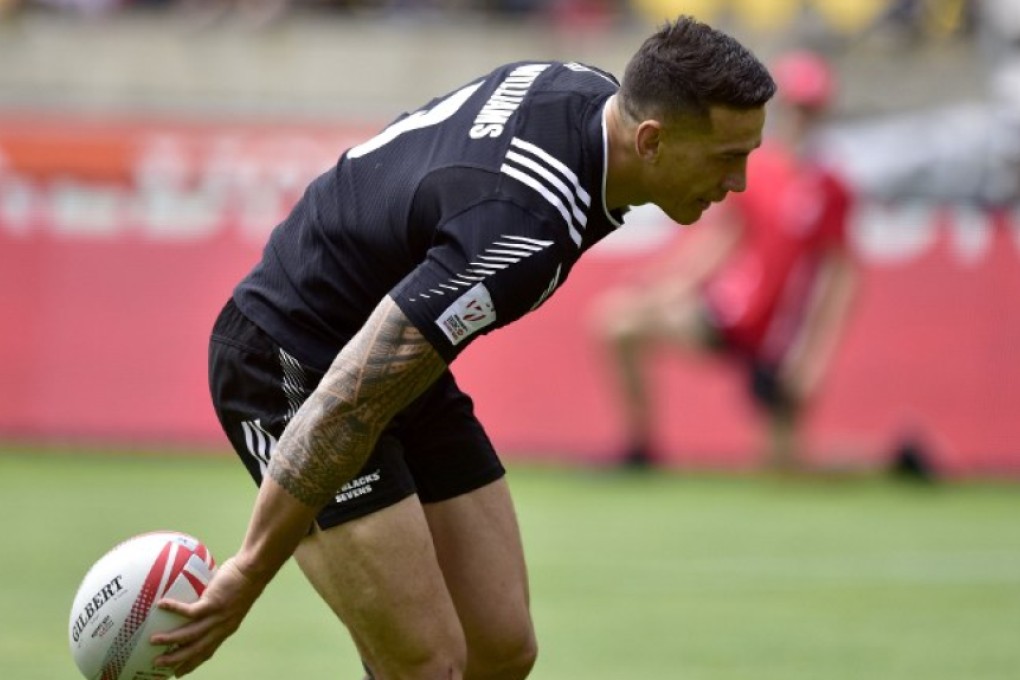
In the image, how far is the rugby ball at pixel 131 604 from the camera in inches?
202

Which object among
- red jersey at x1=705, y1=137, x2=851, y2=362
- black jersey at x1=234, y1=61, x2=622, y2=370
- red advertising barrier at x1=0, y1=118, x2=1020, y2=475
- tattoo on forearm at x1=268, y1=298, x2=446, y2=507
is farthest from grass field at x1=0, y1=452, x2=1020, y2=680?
tattoo on forearm at x1=268, y1=298, x2=446, y2=507

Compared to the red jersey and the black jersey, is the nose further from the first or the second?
the red jersey

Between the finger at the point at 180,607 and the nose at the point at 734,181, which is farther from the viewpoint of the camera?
the nose at the point at 734,181

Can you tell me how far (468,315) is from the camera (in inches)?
187

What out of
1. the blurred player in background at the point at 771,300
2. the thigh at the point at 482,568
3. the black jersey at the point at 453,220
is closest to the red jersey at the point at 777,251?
the blurred player in background at the point at 771,300

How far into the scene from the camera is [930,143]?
50.0 feet

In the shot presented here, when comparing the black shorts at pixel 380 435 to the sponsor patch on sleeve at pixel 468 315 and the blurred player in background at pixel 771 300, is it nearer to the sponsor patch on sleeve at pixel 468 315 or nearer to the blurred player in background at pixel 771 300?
the sponsor patch on sleeve at pixel 468 315

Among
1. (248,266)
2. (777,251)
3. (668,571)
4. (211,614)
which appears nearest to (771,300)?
(777,251)

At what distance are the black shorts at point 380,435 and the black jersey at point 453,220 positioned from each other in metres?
0.08

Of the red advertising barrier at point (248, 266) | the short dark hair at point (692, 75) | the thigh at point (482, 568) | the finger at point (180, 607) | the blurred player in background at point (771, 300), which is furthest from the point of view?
the red advertising barrier at point (248, 266)

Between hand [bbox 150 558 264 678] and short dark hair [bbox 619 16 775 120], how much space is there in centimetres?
152

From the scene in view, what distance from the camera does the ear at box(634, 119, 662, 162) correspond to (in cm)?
489

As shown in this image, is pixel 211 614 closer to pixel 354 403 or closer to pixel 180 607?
pixel 180 607

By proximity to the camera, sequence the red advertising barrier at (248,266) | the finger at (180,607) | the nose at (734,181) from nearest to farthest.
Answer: the finger at (180,607), the nose at (734,181), the red advertising barrier at (248,266)
